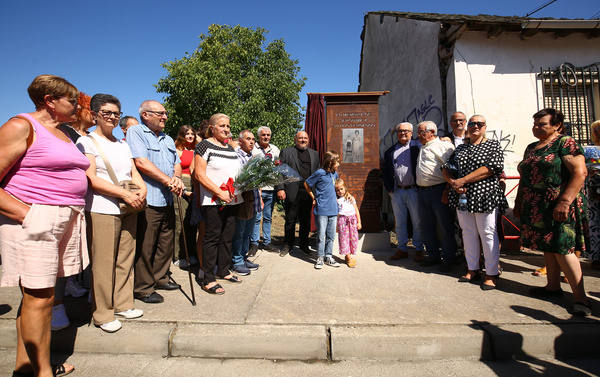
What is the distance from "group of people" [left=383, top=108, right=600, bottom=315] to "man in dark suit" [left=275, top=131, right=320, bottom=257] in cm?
138

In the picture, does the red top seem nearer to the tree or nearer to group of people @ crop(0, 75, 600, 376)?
group of people @ crop(0, 75, 600, 376)

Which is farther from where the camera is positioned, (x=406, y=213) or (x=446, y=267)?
(x=406, y=213)

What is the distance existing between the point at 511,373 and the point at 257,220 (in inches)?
153

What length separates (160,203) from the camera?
10.3 ft

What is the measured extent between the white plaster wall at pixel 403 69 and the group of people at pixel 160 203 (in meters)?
3.27

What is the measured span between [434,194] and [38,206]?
13.5 feet

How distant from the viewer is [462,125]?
170 inches

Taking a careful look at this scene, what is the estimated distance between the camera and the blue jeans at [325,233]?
4387mm

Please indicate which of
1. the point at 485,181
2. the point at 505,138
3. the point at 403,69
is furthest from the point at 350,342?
the point at 403,69

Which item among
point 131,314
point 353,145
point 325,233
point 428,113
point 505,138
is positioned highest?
point 428,113

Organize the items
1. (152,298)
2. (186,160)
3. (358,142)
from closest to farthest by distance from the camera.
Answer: (152,298) < (186,160) < (358,142)

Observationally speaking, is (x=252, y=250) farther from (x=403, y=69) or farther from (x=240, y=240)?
(x=403, y=69)

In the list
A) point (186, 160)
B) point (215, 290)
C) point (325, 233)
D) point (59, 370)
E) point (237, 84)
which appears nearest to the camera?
point (59, 370)

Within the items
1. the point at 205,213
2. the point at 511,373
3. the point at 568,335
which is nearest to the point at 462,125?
the point at 568,335
